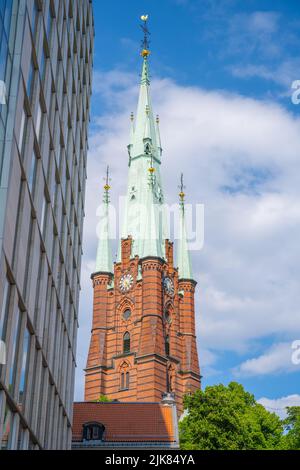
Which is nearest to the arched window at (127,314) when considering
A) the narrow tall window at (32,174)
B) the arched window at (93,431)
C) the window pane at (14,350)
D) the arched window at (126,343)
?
the arched window at (126,343)

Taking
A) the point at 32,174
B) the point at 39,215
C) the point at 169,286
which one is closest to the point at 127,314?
the point at 169,286

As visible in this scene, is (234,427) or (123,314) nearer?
(234,427)

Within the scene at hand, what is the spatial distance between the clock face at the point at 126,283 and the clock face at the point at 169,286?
473 centimetres

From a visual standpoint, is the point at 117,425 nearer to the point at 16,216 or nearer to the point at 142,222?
the point at 16,216

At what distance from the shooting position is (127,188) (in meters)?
101

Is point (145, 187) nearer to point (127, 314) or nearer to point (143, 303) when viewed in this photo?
point (143, 303)

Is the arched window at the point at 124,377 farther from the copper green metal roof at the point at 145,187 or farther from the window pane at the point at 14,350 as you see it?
the window pane at the point at 14,350

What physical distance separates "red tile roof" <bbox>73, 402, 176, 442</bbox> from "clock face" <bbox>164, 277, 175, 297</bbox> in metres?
40.8

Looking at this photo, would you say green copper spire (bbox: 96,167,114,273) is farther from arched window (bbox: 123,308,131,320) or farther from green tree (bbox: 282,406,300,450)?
green tree (bbox: 282,406,300,450)

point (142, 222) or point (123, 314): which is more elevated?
point (142, 222)

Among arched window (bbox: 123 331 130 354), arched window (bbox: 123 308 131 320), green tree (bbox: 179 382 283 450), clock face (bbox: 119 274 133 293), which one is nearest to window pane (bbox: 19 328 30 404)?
green tree (bbox: 179 382 283 450)

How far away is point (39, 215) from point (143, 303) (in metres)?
67.3

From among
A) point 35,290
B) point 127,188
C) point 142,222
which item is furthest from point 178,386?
point 35,290

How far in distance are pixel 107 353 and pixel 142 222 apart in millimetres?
18513
